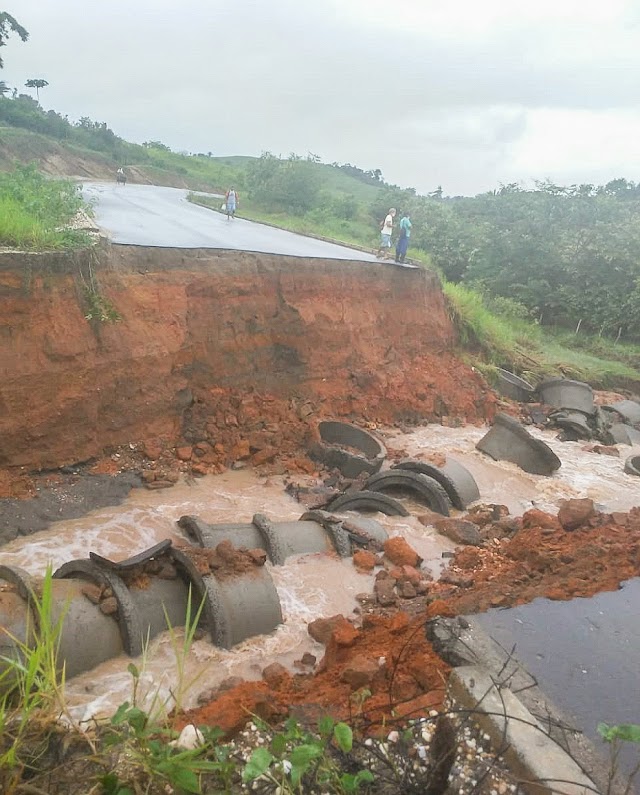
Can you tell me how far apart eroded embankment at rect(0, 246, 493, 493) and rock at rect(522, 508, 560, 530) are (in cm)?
374

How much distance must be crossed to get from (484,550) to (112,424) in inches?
202

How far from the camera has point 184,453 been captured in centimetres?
901

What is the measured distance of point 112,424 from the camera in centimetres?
865

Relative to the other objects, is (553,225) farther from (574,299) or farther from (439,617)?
(439,617)

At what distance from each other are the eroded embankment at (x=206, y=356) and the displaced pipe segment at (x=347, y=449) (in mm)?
383

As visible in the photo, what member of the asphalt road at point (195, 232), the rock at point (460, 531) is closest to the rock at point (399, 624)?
the rock at point (460, 531)

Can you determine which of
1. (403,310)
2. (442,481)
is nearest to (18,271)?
(442,481)

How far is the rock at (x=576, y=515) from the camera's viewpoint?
744 cm

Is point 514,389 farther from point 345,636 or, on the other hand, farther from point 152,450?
point 345,636

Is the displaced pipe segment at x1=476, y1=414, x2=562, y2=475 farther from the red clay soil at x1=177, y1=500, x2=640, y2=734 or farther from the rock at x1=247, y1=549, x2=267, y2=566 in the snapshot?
the rock at x1=247, y1=549, x2=267, y2=566

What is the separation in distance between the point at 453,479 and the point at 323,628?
12.6ft

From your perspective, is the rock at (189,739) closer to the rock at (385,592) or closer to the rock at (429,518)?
the rock at (385,592)

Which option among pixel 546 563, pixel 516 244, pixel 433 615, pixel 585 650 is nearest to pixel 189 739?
pixel 433 615

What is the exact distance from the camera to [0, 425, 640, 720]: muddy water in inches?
191
